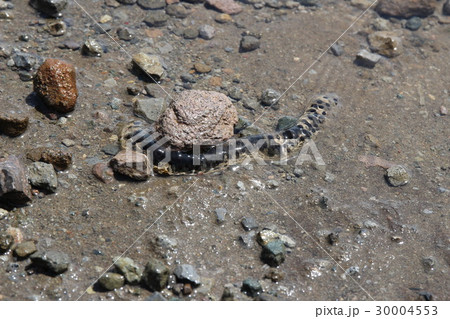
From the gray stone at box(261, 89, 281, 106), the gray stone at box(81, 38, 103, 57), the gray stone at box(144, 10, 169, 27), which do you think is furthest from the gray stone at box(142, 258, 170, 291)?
the gray stone at box(144, 10, 169, 27)

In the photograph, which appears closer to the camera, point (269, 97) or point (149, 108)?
point (149, 108)

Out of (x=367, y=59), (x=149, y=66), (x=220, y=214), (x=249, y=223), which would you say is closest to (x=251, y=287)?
(x=249, y=223)

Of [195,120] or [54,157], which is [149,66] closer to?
[195,120]

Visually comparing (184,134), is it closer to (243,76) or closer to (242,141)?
(242,141)

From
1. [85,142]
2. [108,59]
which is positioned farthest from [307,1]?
[85,142]

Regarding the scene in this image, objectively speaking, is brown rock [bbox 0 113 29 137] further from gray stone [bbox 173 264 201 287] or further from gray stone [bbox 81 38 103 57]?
gray stone [bbox 173 264 201 287]
